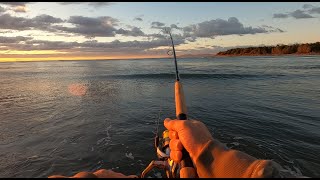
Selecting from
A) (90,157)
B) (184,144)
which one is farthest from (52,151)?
(184,144)

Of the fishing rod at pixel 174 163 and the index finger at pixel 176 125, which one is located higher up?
the index finger at pixel 176 125

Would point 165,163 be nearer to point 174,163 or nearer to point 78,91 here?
point 174,163

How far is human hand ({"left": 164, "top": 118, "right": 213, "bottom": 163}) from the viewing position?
8.95 ft

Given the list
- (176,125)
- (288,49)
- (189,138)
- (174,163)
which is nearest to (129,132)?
(174,163)

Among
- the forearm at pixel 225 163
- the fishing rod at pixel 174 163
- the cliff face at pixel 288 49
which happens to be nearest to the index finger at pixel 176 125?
the fishing rod at pixel 174 163

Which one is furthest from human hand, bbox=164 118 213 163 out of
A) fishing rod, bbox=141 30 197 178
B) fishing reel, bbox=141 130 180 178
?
fishing reel, bbox=141 130 180 178

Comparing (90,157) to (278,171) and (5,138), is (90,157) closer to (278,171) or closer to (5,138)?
(5,138)

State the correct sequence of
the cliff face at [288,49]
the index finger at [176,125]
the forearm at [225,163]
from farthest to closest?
the cliff face at [288,49]
the index finger at [176,125]
the forearm at [225,163]

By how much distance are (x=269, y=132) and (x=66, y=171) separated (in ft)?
23.3

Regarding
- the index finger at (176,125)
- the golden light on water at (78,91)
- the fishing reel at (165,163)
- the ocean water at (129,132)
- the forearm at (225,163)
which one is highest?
the index finger at (176,125)

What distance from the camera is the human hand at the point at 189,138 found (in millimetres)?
2727

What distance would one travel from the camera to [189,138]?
9.23ft

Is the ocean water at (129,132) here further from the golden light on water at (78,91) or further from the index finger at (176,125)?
the golden light on water at (78,91)

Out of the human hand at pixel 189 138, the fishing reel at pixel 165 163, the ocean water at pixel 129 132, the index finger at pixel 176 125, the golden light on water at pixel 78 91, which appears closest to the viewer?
the human hand at pixel 189 138
